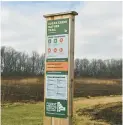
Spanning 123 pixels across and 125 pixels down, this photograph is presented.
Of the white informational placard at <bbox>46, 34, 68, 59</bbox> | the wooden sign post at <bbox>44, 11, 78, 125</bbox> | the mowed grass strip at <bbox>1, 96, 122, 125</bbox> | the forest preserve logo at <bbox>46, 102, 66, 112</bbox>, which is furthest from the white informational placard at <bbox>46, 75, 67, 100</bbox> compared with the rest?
the mowed grass strip at <bbox>1, 96, 122, 125</bbox>

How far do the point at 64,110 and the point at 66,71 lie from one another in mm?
580

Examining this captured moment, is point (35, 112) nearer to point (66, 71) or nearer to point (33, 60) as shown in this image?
point (33, 60)

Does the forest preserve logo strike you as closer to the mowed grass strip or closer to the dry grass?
the mowed grass strip

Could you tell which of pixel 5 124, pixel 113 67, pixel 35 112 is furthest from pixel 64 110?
pixel 113 67

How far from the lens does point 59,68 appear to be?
4.99m

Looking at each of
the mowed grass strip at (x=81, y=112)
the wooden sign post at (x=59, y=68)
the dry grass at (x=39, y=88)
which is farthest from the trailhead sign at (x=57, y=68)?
the dry grass at (x=39, y=88)

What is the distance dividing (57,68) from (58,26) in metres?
0.63

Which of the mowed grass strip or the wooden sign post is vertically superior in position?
the wooden sign post

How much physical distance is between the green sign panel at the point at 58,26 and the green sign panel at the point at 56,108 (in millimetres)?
1036

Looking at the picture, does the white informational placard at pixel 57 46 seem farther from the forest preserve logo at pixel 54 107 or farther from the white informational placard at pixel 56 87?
the forest preserve logo at pixel 54 107

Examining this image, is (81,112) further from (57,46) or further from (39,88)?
(57,46)

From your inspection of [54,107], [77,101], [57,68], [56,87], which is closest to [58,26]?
[57,68]

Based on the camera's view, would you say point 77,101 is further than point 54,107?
Yes

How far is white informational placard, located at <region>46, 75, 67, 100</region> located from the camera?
16.1 ft
